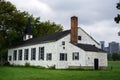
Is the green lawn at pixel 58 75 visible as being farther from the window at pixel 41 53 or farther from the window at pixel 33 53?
the window at pixel 33 53

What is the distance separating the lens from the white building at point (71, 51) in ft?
171

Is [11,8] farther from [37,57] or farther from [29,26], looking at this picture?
[37,57]

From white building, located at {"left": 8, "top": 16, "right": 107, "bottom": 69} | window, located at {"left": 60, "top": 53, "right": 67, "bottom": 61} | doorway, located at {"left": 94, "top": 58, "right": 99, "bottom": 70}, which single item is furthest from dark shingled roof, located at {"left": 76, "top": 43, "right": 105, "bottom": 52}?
window, located at {"left": 60, "top": 53, "right": 67, "bottom": 61}

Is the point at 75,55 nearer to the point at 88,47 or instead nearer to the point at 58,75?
the point at 88,47

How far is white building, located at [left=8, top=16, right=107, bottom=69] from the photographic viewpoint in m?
52.2

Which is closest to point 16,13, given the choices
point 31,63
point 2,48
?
point 2,48

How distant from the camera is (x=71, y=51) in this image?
53.6 meters

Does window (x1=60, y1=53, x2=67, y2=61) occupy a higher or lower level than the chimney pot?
lower

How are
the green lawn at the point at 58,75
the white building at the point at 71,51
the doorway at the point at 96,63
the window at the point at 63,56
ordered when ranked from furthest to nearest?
the doorway at the point at 96,63
the window at the point at 63,56
the white building at the point at 71,51
the green lawn at the point at 58,75

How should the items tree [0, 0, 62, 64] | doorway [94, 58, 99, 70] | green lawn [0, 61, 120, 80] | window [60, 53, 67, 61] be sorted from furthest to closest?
tree [0, 0, 62, 64], doorway [94, 58, 99, 70], window [60, 53, 67, 61], green lawn [0, 61, 120, 80]

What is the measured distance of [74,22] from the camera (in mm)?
54250

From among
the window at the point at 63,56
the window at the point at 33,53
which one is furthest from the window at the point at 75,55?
the window at the point at 33,53

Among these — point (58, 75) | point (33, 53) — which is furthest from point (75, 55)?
point (58, 75)

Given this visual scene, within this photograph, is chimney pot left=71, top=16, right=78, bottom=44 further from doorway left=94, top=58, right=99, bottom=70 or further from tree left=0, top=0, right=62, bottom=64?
tree left=0, top=0, right=62, bottom=64
